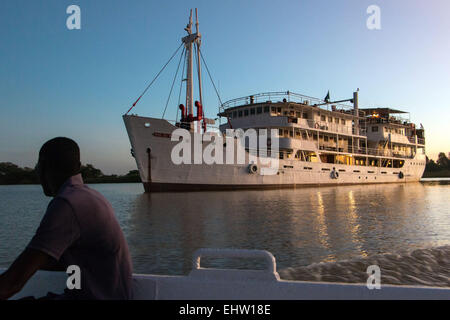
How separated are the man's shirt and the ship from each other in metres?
21.0

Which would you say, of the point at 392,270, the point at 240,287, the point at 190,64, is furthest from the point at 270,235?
the point at 190,64

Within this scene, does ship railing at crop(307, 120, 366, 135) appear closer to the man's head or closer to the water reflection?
the water reflection

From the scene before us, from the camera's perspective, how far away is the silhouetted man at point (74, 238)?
1489 mm

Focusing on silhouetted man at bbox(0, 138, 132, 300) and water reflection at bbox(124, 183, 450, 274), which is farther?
water reflection at bbox(124, 183, 450, 274)

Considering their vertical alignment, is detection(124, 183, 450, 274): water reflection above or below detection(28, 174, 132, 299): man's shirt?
below

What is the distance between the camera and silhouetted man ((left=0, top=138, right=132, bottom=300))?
1.49m

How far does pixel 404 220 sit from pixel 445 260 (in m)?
5.66

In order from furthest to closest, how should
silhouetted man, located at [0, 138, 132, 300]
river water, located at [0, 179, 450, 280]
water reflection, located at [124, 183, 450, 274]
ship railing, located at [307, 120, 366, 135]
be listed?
ship railing, located at [307, 120, 366, 135], water reflection, located at [124, 183, 450, 274], river water, located at [0, 179, 450, 280], silhouetted man, located at [0, 138, 132, 300]

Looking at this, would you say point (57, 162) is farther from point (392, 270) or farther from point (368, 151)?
point (368, 151)

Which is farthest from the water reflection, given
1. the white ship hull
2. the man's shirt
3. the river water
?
the white ship hull

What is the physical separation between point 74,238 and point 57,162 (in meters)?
0.45
